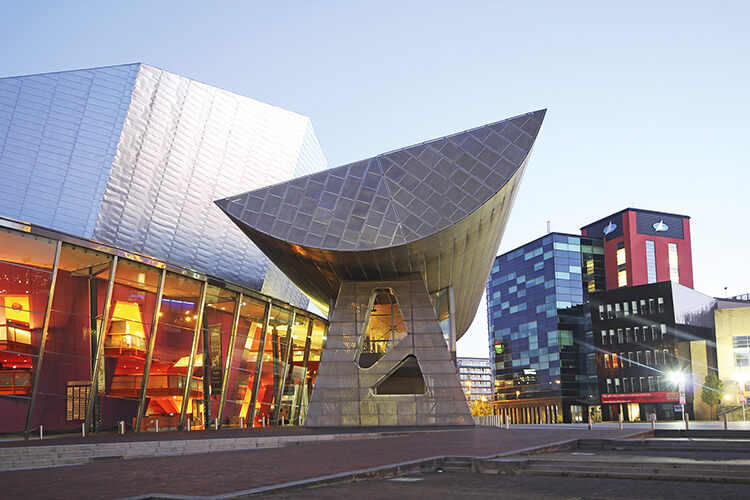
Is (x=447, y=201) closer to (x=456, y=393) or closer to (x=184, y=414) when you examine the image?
(x=456, y=393)

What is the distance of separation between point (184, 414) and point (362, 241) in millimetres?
10126

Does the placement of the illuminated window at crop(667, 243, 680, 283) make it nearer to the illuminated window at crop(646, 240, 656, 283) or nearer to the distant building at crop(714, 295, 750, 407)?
the illuminated window at crop(646, 240, 656, 283)

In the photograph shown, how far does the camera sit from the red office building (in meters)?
110

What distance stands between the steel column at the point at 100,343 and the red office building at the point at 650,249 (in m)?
98.3

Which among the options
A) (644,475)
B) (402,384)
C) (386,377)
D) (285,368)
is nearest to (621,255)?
(402,384)

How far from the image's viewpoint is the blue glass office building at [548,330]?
109m

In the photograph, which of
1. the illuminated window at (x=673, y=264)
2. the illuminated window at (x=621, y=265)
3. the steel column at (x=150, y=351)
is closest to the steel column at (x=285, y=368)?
the steel column at (x=150, y=351)

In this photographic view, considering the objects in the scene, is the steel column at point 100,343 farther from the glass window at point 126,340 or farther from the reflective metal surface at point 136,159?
the reflective metal surface at point 136,159

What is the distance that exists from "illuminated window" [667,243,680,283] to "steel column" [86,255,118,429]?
339ft

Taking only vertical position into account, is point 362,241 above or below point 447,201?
below


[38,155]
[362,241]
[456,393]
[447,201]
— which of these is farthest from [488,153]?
[38,155]

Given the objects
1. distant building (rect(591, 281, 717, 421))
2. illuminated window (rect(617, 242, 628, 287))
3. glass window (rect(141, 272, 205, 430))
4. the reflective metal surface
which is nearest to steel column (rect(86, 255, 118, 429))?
glass window (rect(141, 272, 205, 430))

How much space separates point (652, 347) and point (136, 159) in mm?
73076

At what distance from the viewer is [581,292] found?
115 m
